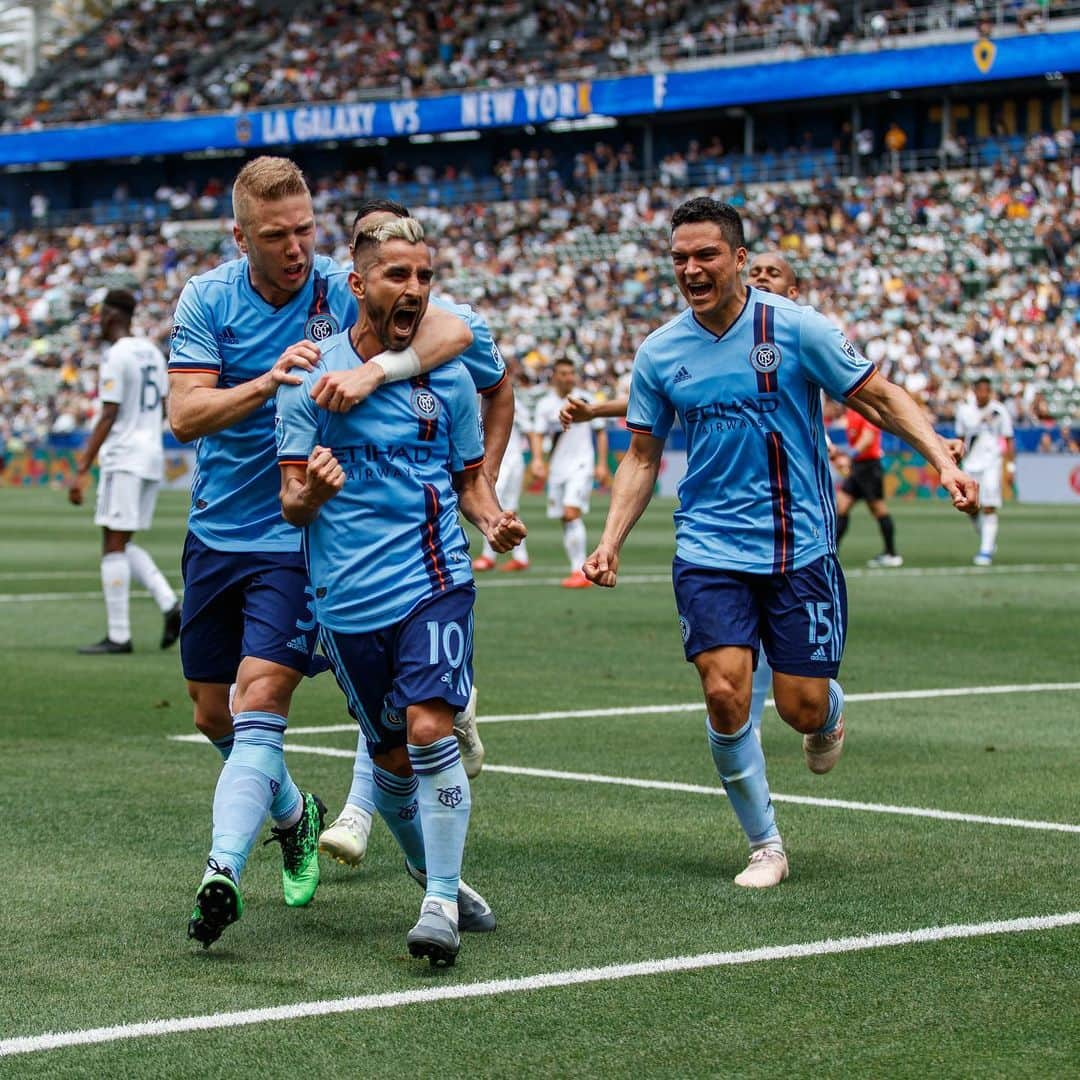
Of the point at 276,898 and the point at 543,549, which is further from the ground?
the point at 276,898

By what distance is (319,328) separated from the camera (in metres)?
6.30

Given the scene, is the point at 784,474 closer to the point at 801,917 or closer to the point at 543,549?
the point at 801,917

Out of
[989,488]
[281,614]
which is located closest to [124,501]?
[281,614]

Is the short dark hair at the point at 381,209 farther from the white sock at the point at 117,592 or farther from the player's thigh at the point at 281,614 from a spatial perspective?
the white sock at the point at 117,592

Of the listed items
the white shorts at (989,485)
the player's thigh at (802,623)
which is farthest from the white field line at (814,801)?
the white shorts at (989,485)

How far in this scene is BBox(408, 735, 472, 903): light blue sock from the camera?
5637mm

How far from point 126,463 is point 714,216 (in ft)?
26.4

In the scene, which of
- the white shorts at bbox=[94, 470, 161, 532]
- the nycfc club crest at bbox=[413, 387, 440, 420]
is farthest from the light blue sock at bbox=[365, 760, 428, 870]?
the white shorts at bbox=[94, 470, 161, 532]

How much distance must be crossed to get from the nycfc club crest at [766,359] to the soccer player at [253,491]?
1.39m

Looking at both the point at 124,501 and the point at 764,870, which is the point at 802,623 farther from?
the point at 124,501

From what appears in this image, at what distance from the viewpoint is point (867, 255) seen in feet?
154

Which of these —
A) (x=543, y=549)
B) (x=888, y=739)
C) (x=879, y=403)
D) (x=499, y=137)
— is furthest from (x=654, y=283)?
(x=879, y=403)

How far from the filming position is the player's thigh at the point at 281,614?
609 cm

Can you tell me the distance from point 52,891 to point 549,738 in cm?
405
